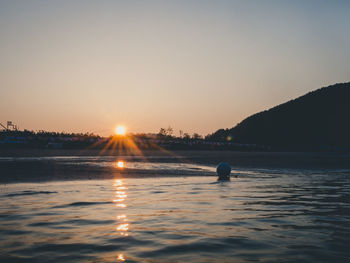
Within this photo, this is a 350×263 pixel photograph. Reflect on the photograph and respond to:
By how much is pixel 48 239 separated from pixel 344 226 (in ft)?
22.3

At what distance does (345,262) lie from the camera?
634cm

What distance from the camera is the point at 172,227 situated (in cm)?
903

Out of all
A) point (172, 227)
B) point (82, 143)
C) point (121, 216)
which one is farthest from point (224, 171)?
point (82, 143)

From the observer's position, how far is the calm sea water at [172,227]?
6816 millimetres

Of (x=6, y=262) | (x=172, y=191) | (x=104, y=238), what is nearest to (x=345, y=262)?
(x=104, y=238)

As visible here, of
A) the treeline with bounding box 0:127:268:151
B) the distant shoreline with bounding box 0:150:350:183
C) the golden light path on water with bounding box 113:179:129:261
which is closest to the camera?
the golden light path on water with bounding box 113:179:129:261

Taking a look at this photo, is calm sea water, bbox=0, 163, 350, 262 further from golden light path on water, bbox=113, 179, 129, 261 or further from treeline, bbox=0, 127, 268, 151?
treeline, bbox=0, 127, 268, 151

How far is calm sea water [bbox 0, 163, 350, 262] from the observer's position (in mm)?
6816

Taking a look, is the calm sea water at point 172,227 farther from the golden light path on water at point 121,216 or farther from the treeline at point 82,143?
the treeline at point 82,143

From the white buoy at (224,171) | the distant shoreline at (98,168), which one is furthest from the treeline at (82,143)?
the white buoy at (224,171)

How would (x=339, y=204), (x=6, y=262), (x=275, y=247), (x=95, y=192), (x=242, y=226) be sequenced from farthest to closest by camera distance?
(x=95, y=192) < (x=339, y=204) < (x=242, y=226) < (x=275, y=247) < (x=6, y=262)

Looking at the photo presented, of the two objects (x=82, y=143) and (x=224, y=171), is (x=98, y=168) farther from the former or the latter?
(x=82, y=143)

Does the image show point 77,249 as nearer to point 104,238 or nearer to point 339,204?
point 104,238

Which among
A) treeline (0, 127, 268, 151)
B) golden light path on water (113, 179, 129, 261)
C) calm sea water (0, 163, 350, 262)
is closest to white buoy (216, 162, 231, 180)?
calm sea water (0, 163, 350, 262)
